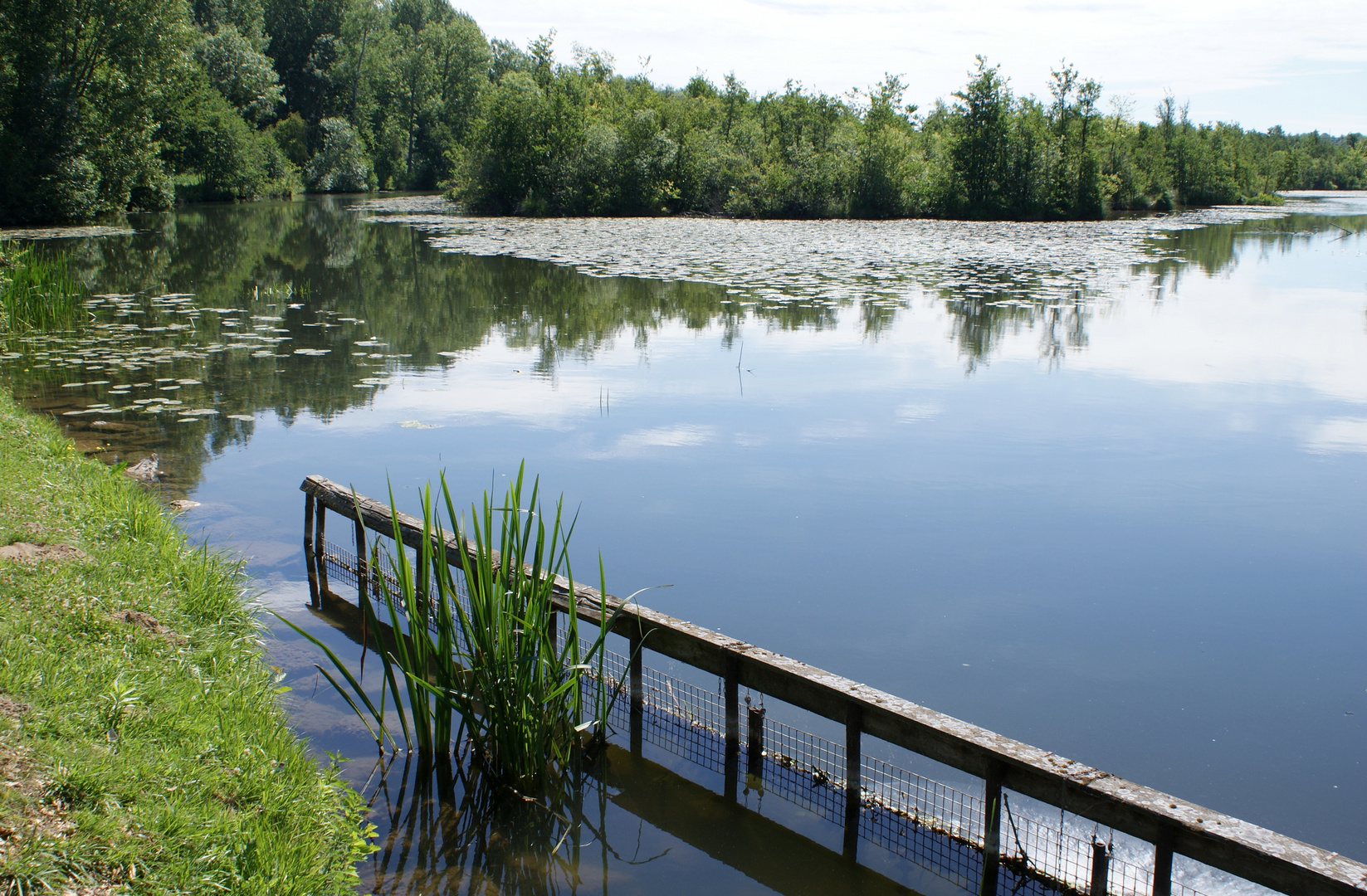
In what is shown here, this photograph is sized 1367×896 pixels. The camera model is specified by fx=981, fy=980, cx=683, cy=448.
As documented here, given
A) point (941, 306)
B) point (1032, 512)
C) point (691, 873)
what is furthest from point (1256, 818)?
point (941, 306)

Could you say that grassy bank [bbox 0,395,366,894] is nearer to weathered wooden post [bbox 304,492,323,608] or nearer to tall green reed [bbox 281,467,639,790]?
tall green reed [bbox 281,467,639,790]

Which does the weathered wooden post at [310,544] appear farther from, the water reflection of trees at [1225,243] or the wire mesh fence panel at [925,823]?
the water reflection of trees at [1225,243]

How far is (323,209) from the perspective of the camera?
41188 mm

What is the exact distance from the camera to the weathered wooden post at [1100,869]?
10.7 feet

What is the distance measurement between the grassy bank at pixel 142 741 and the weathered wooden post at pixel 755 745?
5.36 feet

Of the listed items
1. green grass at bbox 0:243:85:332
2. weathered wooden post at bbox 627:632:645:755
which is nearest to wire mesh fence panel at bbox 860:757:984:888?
weathered wooden post at bbox 627:632:645:755

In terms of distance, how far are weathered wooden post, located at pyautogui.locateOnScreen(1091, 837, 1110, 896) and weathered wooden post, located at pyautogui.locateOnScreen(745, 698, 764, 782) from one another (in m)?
1.44

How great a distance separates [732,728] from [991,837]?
118cm

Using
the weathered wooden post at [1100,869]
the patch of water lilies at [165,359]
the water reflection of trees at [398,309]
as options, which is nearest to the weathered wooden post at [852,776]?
the weathered wooden post at [1100,869]

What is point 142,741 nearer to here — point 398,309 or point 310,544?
point 310,544

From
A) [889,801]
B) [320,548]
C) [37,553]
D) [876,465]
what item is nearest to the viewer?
[889,801]

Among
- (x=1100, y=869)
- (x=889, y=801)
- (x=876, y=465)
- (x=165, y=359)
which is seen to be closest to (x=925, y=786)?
(x=889, y=801)

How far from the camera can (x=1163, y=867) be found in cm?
316

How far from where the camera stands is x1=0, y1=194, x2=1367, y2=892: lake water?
4.79 metres
